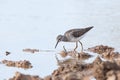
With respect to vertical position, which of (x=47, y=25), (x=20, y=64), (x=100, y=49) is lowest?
(x=20, y=64)

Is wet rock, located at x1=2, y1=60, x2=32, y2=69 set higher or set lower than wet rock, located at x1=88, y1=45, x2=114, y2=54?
lower

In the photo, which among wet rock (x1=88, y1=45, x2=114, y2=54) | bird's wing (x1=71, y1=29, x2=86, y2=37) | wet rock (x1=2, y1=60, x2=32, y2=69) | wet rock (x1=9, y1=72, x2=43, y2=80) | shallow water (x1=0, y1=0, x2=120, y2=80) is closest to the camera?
wet rock (x1=9, y1=72, x2=43, y2=80)

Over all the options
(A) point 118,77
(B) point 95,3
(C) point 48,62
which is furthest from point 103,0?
(A) point 118,77

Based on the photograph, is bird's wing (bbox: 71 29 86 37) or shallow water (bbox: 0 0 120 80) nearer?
shallow water (bbox: 0 0 120 80)

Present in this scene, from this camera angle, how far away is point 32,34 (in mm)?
14805

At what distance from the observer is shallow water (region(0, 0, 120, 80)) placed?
12.6 meters

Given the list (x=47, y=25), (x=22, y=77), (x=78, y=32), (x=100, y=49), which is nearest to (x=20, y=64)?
(x=22, y=77)

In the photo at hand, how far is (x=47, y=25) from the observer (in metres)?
16.0

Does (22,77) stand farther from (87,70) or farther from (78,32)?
(78,32)

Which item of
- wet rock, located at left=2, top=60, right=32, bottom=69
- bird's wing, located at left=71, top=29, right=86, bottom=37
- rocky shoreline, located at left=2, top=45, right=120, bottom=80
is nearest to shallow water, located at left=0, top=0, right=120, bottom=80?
wet rock, located at left=2, top=60, right=32, bottom=69

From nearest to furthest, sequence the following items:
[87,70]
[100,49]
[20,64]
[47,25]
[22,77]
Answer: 1. [22,77]
2. [87,70]
3. [20,64]
4. [100,49]
5. [47,25]

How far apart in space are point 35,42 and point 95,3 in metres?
5.47

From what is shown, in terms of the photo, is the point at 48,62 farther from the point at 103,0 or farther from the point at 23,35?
the point at 103,0

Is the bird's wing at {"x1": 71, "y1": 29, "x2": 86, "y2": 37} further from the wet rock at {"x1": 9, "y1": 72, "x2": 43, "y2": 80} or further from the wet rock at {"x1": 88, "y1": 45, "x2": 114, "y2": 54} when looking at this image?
the wet rock at {"x1": 9, "y1": 72, "x2": 43, "y2": 80}
